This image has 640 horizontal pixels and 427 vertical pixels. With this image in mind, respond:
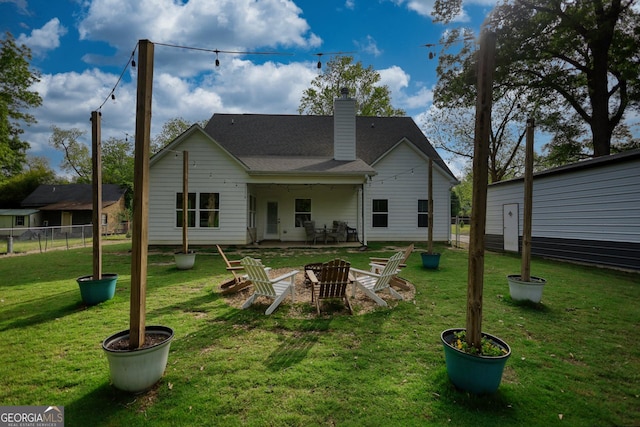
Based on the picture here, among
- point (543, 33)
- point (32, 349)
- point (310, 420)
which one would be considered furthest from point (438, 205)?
point (32, 349)

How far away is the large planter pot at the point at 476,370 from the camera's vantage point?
2516 millimetres

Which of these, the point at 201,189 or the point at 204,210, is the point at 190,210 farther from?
the point at 201,189

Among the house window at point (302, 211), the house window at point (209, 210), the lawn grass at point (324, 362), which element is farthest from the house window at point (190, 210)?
the lawn grass at point (324, 362)

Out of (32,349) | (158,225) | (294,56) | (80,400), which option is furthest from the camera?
(158,225)

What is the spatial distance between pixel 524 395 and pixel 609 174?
994cm

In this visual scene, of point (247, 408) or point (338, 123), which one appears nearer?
point (247, 408)

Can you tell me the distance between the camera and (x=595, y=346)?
3744 millimetres

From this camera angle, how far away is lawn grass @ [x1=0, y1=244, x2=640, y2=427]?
8.04 feet

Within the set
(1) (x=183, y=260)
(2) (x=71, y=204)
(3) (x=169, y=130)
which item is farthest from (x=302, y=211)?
(2) (x=71, y=204)

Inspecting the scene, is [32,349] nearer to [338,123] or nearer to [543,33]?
[338,123]

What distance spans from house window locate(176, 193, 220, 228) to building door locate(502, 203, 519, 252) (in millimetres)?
13587

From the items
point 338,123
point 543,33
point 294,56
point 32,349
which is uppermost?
point 543,33

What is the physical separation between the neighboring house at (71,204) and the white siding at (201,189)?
20431 mm

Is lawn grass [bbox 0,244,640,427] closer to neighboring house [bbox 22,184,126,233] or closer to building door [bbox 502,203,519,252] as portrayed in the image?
building door [bbox 502,203,519,252]
